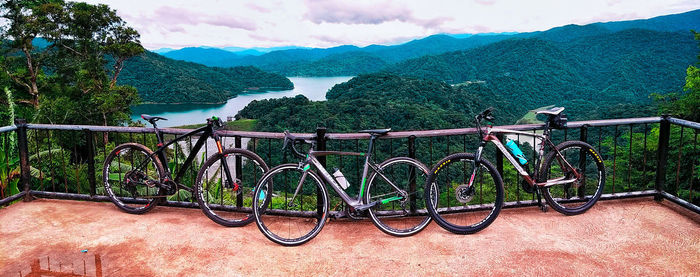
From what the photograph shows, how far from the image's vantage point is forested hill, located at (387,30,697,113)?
83812 mm

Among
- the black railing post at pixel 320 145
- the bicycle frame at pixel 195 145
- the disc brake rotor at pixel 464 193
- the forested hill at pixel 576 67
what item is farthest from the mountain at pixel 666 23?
the bicycle frame at pixel 195 145

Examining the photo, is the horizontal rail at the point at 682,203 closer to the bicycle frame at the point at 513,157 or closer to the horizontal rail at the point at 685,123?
the horizontal rail at the point at 685,123

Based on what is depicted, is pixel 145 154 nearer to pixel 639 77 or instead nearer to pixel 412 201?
pixel 412 201

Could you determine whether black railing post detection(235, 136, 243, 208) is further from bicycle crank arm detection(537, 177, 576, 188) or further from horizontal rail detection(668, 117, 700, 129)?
horizontal rail detection(668, 117, 700, 129)

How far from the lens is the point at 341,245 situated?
343cm

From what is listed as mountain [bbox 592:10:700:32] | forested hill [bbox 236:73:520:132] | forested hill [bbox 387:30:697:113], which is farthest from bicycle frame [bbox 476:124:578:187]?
mountain [bbox 592:10:700:32]

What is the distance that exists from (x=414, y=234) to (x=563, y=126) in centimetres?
169

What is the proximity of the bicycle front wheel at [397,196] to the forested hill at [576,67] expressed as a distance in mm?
83241

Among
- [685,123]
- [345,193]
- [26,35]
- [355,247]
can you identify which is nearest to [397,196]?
[345,193]

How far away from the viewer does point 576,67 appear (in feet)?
329

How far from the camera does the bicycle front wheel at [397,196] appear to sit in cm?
355

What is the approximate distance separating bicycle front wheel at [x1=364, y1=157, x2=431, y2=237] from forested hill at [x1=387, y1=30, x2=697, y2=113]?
83.2 metres

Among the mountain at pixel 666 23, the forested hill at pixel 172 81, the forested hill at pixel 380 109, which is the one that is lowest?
the forested hill at pixel 380 109

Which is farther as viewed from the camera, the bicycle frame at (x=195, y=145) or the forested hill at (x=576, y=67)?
the forested hill at (x=576, y=67)
